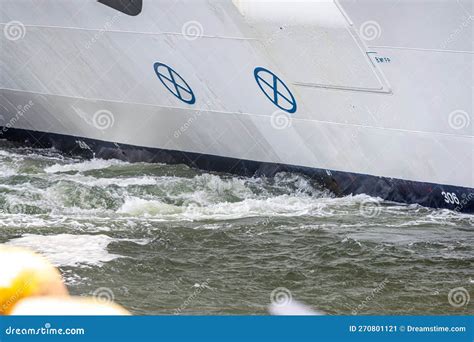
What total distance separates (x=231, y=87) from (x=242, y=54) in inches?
28.8

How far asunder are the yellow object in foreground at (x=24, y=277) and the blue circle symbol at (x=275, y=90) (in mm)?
5122

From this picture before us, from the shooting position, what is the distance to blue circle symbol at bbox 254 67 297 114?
15.0m

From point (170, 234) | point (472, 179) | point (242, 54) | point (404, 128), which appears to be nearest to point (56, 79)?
point (242, 54)

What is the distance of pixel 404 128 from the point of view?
558 inches

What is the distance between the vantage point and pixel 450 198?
1425cm

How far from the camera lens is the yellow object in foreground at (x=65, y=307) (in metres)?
8.55

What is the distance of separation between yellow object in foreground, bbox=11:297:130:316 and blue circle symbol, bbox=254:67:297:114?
19.9 feet

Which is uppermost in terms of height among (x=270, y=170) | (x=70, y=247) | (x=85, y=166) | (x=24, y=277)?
(x=85, y=166)

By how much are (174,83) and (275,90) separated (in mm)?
2092

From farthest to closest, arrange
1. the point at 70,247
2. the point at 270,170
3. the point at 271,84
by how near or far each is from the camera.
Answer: the point at 270,170, the point at 271,84, the point at 70,247

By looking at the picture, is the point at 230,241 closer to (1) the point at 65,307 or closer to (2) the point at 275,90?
(2) the point at 275,90

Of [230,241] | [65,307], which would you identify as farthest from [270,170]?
[65,307]

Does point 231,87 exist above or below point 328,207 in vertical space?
above

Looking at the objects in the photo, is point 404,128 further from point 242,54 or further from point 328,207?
point 242,54
